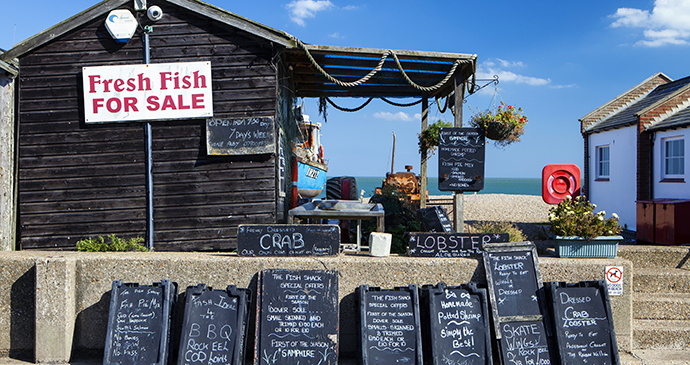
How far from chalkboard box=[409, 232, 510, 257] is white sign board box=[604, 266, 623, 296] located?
1.15 m

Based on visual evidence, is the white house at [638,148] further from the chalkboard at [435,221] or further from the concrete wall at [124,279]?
the concrete wall at [124,279]

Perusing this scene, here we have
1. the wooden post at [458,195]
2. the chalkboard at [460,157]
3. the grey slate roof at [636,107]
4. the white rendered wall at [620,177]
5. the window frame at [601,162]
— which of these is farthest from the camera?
the window frame at [601,162]

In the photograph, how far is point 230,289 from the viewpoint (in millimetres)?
4145

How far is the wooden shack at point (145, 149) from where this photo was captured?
6.27 metres

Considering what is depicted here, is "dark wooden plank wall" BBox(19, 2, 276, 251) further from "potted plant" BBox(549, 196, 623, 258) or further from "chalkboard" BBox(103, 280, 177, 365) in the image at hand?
"potted plant" BBox(549, 196, 623, 258)

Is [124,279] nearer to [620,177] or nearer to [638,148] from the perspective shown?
[638,148]

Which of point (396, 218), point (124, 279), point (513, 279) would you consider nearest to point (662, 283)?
point (513, 279)

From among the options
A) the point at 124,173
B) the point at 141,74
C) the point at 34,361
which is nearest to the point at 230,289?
the point at 34,361

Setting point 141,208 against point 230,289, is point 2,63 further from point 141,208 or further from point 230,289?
point 230,289

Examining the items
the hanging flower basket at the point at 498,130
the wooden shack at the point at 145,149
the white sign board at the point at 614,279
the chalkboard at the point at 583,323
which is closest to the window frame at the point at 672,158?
the hanging flower basket at the point at 498,130

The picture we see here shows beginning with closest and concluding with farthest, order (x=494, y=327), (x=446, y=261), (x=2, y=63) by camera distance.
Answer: (x=494, y=327) → (x=446, y=261) → (x=2, y=63)

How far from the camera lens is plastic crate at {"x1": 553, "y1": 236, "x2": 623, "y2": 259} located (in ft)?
15.3

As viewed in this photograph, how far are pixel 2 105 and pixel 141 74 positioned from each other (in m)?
2.26

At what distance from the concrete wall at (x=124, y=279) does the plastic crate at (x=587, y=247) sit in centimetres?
25
